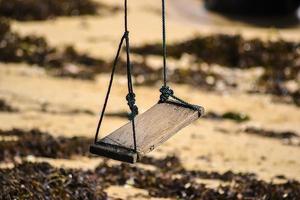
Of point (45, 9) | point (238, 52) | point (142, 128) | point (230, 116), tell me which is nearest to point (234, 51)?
point (238, 52)

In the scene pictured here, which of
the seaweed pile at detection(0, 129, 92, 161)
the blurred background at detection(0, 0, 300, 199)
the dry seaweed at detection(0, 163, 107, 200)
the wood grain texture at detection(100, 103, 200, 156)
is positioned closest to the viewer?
the wood grain texture at detection(100, 103, 200, 156)

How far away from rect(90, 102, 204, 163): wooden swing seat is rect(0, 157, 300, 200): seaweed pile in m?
1.73

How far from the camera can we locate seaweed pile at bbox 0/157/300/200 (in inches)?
234

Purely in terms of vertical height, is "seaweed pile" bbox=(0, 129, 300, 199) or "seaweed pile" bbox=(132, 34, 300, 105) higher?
"seaweed pile" bbox=(132, 34, 300, 105)

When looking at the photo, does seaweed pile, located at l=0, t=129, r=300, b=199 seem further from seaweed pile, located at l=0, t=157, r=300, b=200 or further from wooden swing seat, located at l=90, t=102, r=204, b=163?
wooden swing seat, located at l=90, t=102, r=204, b=163

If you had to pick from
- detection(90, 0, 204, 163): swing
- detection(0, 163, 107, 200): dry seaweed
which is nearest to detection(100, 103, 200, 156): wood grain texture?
detection(90, 0, 204, 163): swing

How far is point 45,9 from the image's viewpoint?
17141mm

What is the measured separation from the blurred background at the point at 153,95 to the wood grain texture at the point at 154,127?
1.73 metres

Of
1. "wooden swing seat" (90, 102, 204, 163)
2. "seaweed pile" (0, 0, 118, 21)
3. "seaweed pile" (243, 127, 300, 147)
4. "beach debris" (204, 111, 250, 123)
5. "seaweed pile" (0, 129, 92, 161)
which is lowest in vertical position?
"seaweed pile" (243, 127, 300, 147)

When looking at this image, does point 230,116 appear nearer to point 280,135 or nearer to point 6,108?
point 280,135

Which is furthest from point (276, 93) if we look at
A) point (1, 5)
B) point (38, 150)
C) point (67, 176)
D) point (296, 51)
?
point (1, 5)

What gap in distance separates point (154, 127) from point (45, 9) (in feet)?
43.9

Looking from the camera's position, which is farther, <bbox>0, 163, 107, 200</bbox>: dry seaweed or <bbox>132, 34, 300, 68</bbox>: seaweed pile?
<bbox>132, 34, 300, 68</bbox>: seaweed pile

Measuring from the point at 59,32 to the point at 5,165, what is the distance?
30.2ft
